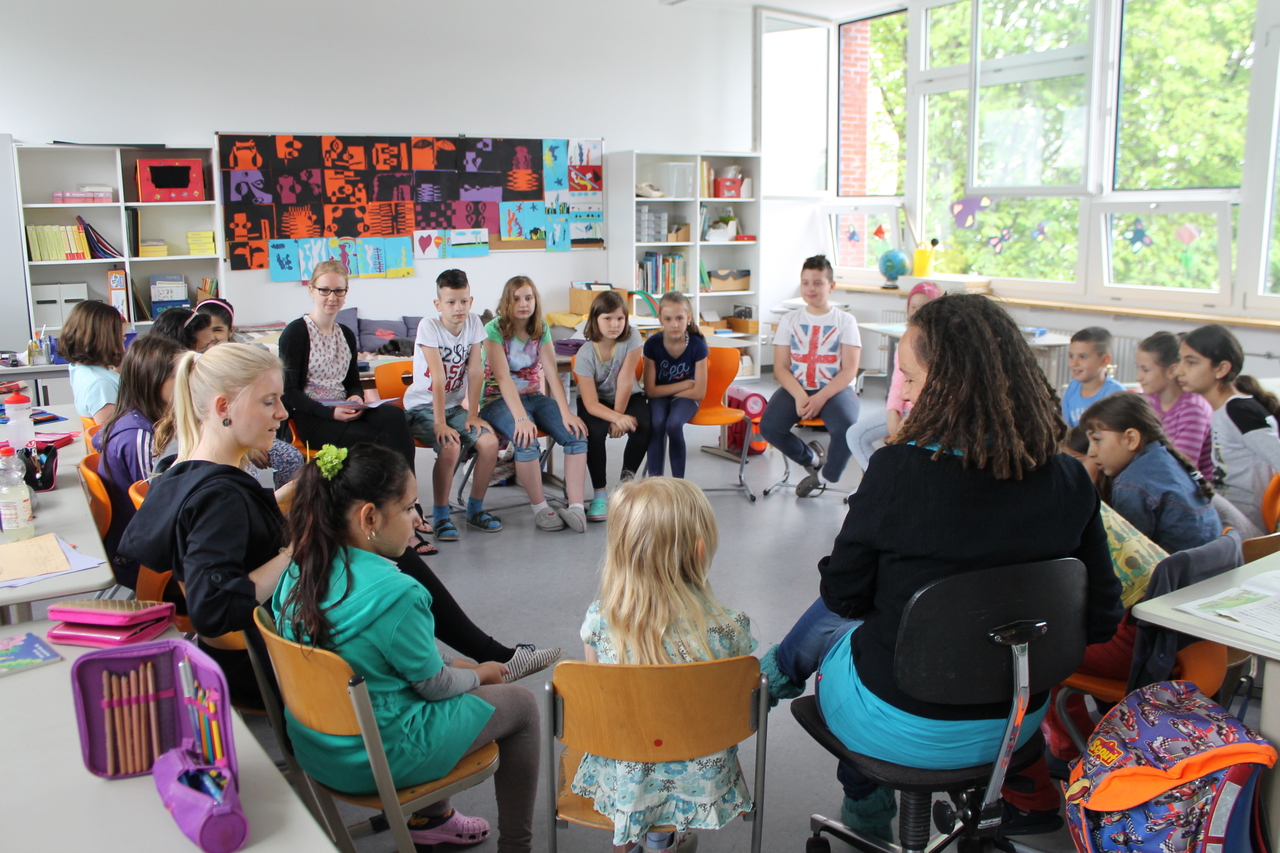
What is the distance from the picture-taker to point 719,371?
501 cm

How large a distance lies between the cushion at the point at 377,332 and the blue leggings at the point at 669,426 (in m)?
2.64

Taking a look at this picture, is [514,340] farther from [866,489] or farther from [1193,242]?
[1193,242]

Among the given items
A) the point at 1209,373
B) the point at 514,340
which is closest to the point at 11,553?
the point at 514,340

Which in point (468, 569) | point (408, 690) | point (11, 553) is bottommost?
point (468, 569)

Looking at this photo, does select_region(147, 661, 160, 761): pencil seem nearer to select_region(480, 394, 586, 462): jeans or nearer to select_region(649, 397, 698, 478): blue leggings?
select_region(480, 394, 586, 462): jeans

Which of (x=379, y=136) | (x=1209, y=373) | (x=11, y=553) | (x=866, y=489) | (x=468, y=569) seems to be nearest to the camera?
(x=866, y=489)

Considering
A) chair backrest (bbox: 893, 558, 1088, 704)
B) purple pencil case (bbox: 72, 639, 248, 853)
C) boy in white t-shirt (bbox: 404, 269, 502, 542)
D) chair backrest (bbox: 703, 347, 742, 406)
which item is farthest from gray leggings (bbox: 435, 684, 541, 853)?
chair backrest (bbox: 703, 347, 742, 406)

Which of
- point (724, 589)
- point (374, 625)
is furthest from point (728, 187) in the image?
point (374, 625)

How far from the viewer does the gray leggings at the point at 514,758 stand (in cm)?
190

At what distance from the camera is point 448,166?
709cm

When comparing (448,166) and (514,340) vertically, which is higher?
(448,166)

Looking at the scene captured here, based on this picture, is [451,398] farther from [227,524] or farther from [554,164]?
[554,164]

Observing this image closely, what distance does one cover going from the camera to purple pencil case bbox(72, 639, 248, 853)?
1302 mm

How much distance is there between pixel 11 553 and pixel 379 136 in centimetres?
525
